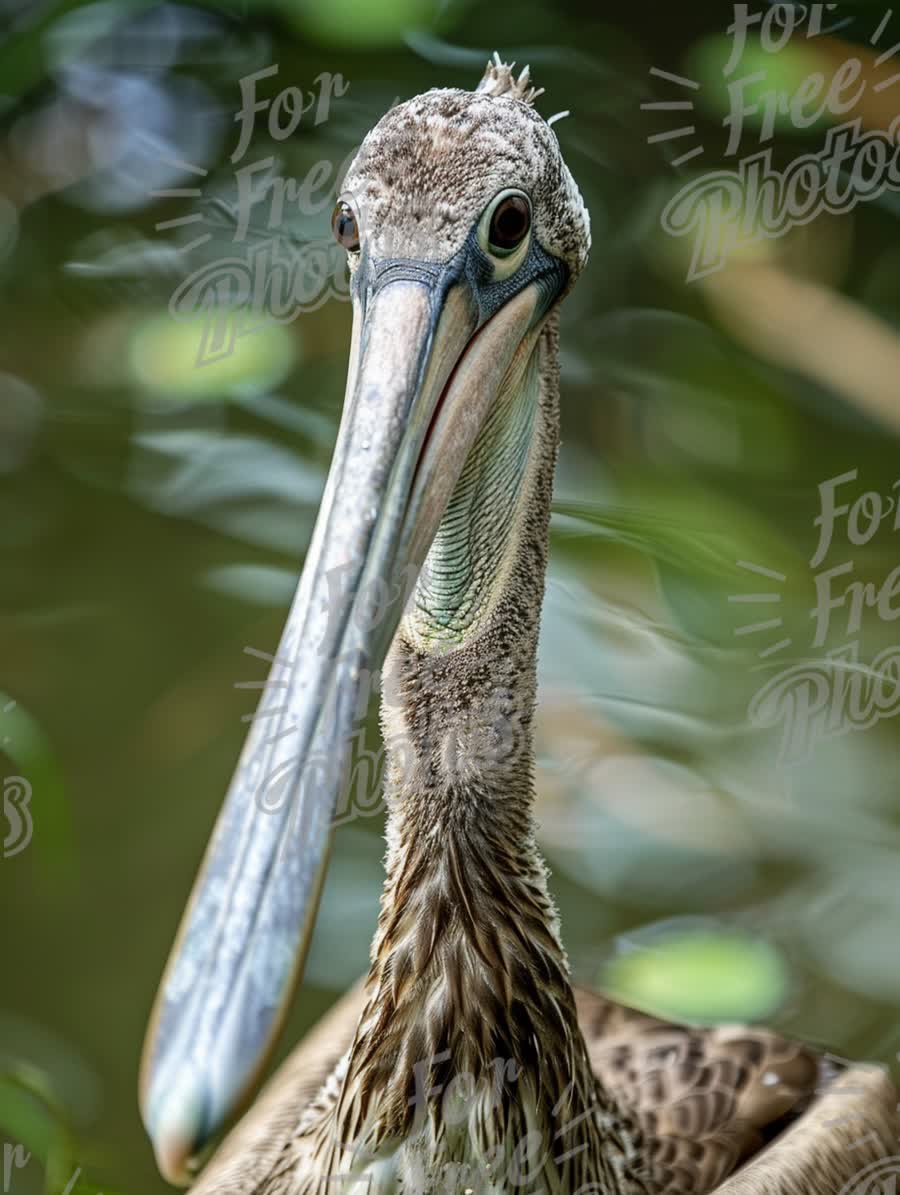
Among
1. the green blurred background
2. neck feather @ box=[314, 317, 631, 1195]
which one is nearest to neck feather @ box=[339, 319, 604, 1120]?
neck feather @ box=[314, 317, 631, 1195]

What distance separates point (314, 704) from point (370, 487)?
0.72 ft

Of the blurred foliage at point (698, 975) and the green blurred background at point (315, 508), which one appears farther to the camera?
the green blurred background at point (315, 508)

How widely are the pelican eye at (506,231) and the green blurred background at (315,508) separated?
1.57 m

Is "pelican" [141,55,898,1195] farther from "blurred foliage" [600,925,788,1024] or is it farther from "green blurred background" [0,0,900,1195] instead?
"green blurred background" [0,0,900,1195]

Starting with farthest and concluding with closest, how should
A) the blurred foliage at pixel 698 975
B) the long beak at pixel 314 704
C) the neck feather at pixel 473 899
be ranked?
the blurred foliage at pixel 698 975, the neck feather at pixel 473 899, the long beak at pixel 314 704

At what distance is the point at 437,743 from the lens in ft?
5.30

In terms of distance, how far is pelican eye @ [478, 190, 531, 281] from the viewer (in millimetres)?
1510

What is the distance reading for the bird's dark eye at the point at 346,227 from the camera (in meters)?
1.53

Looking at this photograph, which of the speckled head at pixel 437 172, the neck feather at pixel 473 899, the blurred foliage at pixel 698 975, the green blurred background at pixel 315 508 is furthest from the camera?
the green blurred background at pixel 315 508

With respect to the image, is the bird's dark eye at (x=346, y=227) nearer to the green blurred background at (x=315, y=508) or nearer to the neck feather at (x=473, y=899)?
the neck feather at (x=473, y=899)

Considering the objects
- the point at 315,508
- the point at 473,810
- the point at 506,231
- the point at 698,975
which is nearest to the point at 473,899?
the point at 473,810

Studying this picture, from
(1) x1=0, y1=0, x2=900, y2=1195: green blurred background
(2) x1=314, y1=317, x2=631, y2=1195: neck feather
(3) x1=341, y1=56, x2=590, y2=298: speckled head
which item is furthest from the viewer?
(1) x1=0, y1=0, x2=900, y2=1195: green blurred background

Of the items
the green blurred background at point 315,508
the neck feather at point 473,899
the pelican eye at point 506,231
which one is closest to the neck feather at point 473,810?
the neck feather at point 473,899

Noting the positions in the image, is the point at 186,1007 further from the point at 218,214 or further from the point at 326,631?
the point at 218,214
